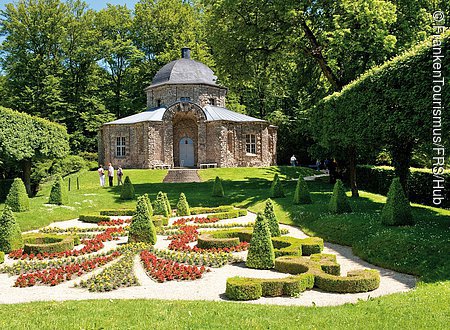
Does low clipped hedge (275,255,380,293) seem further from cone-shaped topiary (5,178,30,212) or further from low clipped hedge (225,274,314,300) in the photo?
cone-shaped topiary (5,178,30,212)

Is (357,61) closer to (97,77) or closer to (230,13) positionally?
(230,13)

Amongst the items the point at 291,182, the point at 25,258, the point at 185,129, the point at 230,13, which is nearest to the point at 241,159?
the point at 185,129

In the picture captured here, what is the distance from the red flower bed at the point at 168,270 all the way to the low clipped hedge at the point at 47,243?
148 inches

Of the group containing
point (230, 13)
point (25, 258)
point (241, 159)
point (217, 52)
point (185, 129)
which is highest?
Result: point (230, 13)

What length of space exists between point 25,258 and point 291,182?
23260 millimetres

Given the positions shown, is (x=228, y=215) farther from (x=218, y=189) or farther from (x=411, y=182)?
(x=411, y=182)

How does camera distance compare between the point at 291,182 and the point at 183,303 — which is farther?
the point at 291,182

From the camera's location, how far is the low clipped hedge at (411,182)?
71.2 ft

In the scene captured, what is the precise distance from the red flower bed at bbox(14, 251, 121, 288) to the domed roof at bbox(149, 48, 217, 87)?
34.5 metres

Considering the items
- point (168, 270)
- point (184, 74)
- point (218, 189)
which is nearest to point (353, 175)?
point (218, 189)

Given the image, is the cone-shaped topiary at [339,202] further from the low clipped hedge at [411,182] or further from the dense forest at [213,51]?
the dense forest at [213,51]

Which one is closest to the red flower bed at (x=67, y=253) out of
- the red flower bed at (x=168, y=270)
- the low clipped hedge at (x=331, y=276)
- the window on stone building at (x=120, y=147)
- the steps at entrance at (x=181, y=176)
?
the red flower bed at (x=168, y=270)

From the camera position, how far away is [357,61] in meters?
25.6

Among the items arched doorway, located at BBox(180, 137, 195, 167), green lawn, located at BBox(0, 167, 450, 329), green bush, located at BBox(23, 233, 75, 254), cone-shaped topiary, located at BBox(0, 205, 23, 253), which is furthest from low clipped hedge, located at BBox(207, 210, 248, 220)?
arched doorway, located at BBox(180, 137, 195, 167)
